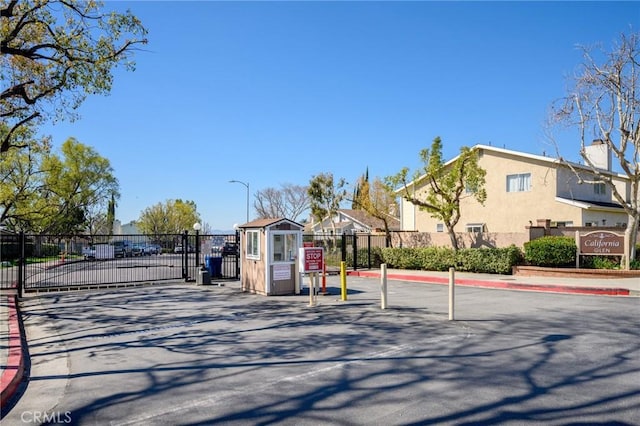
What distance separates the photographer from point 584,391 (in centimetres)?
594

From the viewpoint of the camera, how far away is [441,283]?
19484 millimetres

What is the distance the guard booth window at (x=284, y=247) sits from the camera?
1587 centimetres

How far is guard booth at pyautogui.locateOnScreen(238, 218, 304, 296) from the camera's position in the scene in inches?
613

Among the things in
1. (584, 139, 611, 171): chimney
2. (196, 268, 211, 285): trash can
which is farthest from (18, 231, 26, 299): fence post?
(584, 139, 611, 171): chimney

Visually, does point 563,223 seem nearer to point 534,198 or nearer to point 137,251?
point 534,198

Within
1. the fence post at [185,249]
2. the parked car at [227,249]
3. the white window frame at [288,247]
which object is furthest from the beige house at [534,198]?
the fence post at [185,249]

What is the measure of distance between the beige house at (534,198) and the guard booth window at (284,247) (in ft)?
41.7

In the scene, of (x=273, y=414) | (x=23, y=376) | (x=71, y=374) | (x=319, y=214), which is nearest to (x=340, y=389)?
(x=273, y=414)

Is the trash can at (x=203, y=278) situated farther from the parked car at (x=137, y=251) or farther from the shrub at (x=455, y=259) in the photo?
the shrub at (x=455, y=259)

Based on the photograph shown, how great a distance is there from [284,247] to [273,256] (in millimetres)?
497

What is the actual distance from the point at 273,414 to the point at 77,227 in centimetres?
6142

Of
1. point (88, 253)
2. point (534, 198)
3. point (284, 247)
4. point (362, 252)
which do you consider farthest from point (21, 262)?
point (534, 198)

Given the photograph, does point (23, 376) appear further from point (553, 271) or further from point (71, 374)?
point (553, 271)

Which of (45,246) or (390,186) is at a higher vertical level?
(390,186)
